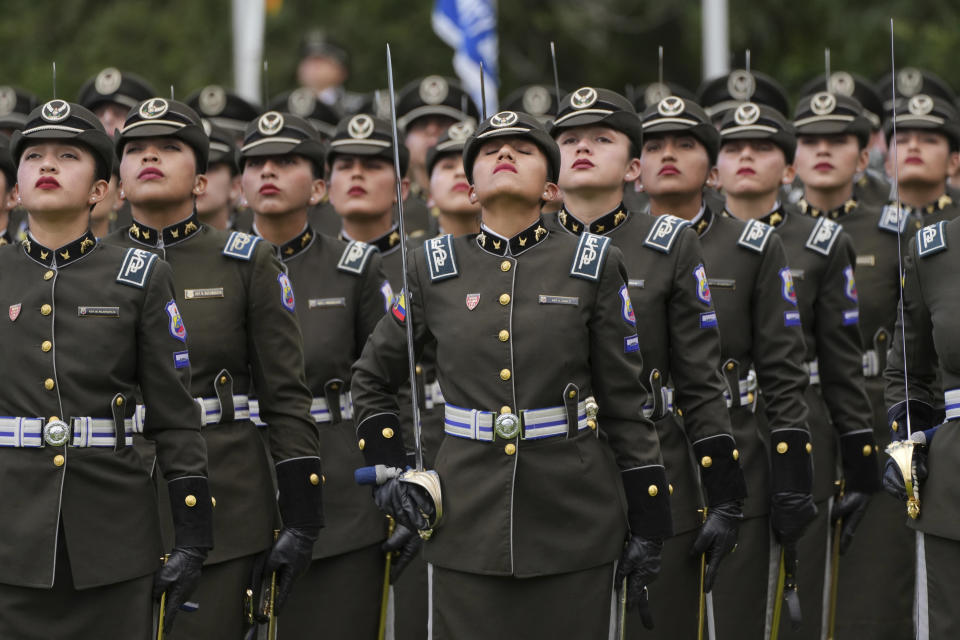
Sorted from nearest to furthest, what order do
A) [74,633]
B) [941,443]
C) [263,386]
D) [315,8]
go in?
[74,633]
[941,443]
[263,386]
[315,8]

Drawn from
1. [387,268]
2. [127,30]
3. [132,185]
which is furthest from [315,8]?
[132,185]

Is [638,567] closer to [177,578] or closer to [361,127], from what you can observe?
[177,578]

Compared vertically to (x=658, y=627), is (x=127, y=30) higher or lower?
higher

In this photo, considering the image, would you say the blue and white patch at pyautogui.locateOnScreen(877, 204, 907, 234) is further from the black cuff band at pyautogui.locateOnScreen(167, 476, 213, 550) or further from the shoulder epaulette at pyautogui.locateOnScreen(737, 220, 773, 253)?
the black cuff band at pyautogui.locateOnScreen(167, 476, 213, 550)

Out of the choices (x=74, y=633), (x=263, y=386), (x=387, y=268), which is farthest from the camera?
(x=387, y=268)

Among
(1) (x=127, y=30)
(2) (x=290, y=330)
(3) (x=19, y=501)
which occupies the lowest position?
(3) (x=19, y=501)

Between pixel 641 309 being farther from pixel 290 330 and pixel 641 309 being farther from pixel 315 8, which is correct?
pixel 315 8

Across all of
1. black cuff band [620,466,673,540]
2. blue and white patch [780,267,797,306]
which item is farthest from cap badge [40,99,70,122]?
blue and white patch [780,267,797,306]

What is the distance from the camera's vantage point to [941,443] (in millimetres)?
6543

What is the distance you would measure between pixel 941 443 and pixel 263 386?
93.9 inches

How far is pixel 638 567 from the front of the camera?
6.25 m

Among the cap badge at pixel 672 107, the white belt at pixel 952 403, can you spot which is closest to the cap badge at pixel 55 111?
the cap badge at pixel 672 107

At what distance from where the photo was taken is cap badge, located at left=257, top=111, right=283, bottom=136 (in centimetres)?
833

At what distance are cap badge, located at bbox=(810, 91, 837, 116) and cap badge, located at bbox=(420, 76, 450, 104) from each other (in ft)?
9.04
